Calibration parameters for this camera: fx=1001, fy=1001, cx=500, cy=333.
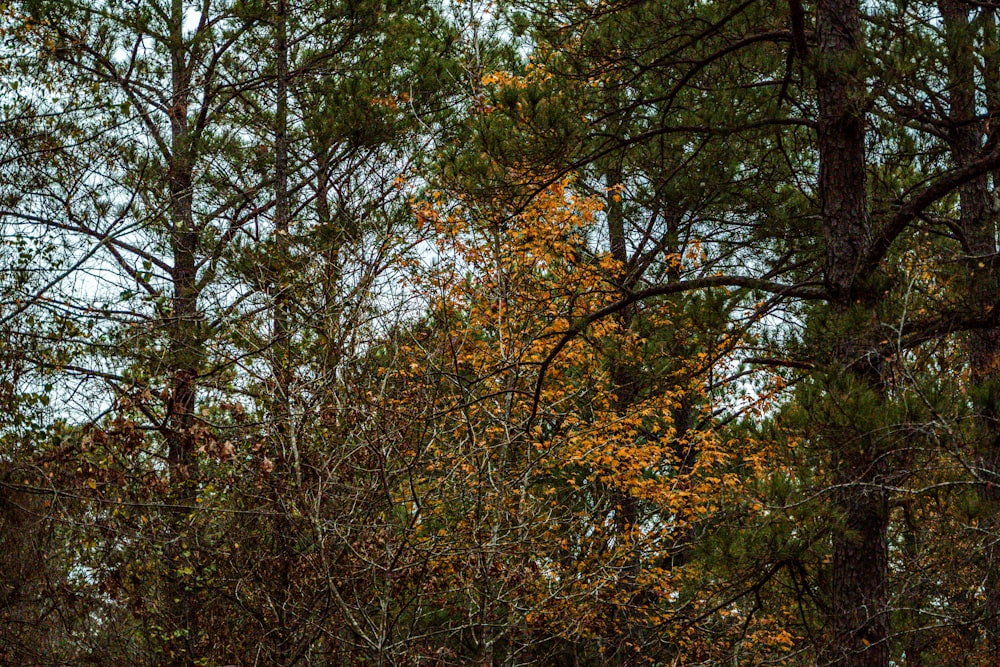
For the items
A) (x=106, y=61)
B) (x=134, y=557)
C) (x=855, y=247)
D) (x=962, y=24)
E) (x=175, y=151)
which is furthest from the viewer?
(x=106, y=61)

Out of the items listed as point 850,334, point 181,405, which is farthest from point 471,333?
point 850,334

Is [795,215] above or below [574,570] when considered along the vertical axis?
above

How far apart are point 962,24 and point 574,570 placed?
22.5ft

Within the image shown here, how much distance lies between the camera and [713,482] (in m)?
11.6

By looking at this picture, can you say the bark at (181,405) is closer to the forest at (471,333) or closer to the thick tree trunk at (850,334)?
Answer: the forest at (471,333)

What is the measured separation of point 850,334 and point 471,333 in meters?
5.98

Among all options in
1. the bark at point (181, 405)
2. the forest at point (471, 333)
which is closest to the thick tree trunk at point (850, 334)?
the forest at point (471, 333)

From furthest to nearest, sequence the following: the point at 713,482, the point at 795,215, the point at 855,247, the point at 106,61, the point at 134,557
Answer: the point at 713,482 < the point at 106,61 < the point at 795,215 < the point at 134,557 < the point at 855,247

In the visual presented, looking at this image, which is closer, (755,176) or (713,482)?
(755,176)

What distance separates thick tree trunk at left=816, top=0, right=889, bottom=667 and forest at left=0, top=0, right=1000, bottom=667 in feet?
0.07

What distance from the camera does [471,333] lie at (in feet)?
35.7

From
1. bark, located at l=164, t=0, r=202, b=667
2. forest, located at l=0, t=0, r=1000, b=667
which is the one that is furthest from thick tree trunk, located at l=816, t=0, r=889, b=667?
bark, located at l=164, t=0, r=202, b=667

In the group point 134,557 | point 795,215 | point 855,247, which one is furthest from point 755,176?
point 134,557

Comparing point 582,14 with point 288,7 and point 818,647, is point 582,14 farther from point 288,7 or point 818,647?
point 288,7
